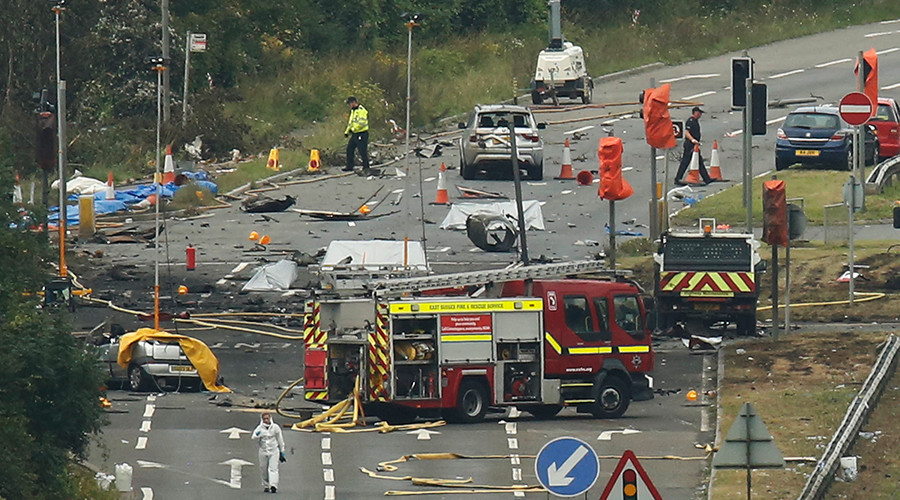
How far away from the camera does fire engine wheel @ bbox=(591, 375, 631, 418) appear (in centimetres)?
3294

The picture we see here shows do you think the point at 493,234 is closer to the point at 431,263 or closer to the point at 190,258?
the point at 431,263

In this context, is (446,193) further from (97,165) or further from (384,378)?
(384,378)

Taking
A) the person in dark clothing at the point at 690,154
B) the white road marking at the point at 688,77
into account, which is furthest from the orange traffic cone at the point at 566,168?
the white road marking at the point at 688,77

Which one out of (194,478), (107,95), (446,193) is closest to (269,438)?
(194,478)

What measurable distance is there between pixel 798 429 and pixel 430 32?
4203cm

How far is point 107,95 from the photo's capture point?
2361 inches

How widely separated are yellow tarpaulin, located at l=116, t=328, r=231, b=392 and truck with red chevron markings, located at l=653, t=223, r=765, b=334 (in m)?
8.25

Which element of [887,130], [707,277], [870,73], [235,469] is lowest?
[235,469]

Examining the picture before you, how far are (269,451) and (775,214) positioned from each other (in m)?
14.3

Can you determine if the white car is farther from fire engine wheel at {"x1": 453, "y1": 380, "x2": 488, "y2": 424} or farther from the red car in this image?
the red car

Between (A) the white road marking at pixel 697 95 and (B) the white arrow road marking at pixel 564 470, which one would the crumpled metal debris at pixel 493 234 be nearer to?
(A) the white road marking at pixel 697 95

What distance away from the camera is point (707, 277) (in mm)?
38688

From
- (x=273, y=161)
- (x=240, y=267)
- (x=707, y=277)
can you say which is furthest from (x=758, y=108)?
(x=273, y=161)

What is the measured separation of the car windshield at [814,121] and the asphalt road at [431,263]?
1.48m
